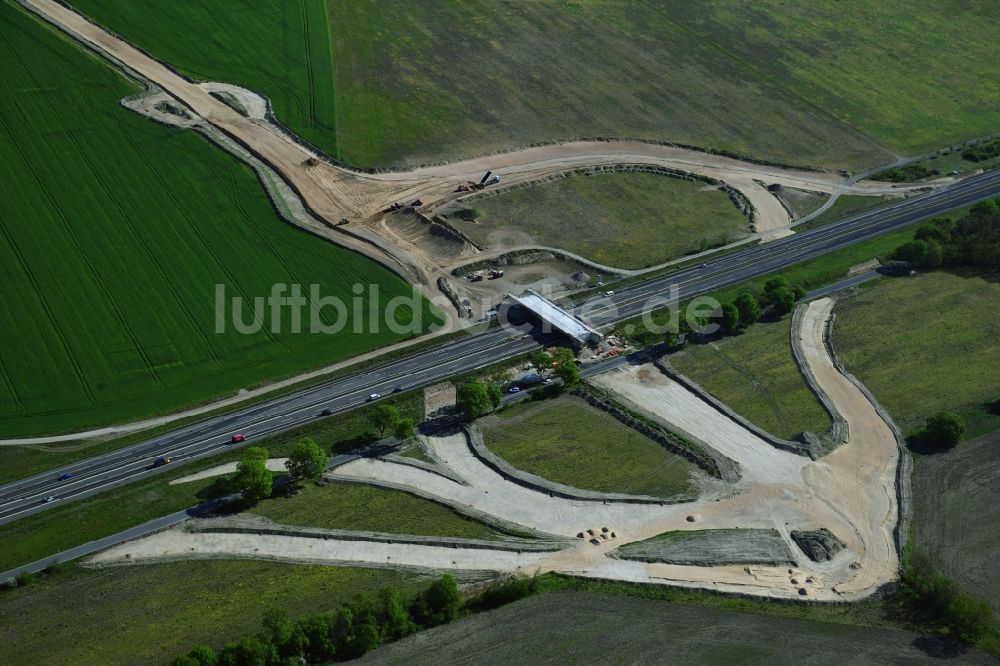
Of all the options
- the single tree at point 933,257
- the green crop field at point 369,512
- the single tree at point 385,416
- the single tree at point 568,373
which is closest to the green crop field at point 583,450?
the single tree at point 568,373

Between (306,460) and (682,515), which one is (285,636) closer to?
(306,460)

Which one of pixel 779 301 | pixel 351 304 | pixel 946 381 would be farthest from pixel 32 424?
pixel 946 381

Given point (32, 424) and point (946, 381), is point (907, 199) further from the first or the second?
point (32, 424)

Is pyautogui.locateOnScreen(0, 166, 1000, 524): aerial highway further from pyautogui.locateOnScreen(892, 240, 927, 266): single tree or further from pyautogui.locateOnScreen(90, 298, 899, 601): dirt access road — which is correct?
pyautogui.locateOnScreen(90, 298, 899, 601): dirt access road

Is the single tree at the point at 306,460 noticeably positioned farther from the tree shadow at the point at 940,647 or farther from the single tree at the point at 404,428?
the tree shadow at the point at 940,647

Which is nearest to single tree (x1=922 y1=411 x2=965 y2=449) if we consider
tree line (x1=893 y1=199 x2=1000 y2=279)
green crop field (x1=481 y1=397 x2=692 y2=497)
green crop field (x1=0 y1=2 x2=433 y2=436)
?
green crop field (x1=481 y1=397 x2=692 y2=497)
